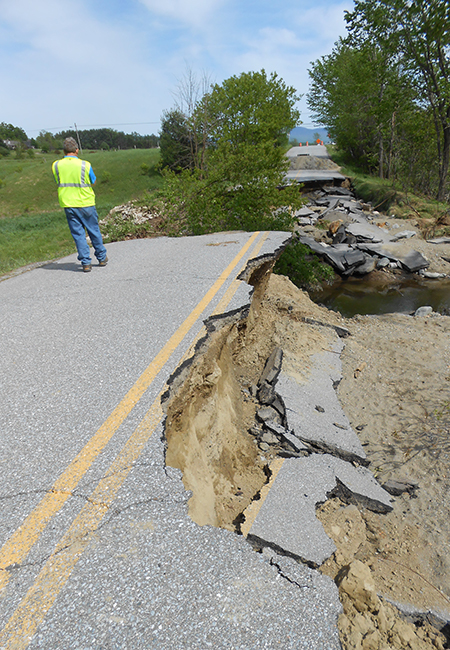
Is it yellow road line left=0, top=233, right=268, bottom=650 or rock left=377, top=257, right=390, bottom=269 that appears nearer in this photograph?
yellow road line left=0, top=233, right=268, bottom=650

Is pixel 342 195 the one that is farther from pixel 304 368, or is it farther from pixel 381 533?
pixel 381 533

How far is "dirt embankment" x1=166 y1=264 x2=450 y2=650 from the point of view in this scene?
2.41m

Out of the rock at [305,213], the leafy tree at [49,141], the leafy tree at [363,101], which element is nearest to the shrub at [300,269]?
the rock at [305,213]

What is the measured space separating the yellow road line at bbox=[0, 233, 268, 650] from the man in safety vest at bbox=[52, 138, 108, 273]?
4.32 metres

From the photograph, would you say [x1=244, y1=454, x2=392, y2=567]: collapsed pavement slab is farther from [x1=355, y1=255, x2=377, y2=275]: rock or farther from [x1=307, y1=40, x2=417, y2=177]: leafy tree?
[x1=307, y1=40, x2=417, y2=177]: leafy tree

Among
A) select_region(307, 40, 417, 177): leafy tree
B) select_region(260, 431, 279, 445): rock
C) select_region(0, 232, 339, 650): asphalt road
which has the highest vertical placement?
select_region(307, 40, 417, 177): leafy tree

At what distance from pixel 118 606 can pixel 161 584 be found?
8.0 inches

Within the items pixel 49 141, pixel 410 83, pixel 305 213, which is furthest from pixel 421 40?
pixel 49 141

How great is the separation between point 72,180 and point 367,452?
5833 mm

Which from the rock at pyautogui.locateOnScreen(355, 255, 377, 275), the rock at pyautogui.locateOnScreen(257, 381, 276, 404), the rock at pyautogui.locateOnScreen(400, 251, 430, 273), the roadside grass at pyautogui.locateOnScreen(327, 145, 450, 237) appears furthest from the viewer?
the roadside grass at pyautogui.locateOnScreen(327, 145, 450, 237)

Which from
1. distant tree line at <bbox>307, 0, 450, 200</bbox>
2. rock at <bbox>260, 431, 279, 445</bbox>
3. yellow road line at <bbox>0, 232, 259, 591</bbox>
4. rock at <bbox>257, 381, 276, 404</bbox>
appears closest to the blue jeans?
yellow road line at <bbox>0, 232, 259, 591</bbox>

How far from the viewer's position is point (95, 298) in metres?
5.13

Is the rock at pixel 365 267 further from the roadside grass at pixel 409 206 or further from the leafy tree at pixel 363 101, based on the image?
the leafy tree at pixel 363 101

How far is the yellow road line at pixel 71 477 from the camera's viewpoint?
76.1 inches
